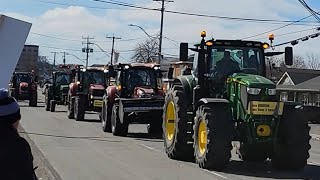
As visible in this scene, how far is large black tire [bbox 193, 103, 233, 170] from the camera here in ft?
39.2

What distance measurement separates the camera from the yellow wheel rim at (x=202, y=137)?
40.9 ft

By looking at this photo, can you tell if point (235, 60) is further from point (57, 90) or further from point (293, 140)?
point (57, 90)

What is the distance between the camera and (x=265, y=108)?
40.4 ft

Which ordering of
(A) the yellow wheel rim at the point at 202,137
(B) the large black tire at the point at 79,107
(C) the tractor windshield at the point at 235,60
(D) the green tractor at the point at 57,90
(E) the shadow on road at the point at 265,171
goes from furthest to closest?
(D) the green tractor at the point at 57,90
(B) the large black tire at the point at 79,107
(C) the tractor windshield at the point at 235,60
(A) the yellow wheel rim at the point at 202,137
(E) the shadow on road at the point at 265,171

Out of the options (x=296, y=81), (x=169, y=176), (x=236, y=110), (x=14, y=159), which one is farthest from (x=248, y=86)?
(x=296, y=81)

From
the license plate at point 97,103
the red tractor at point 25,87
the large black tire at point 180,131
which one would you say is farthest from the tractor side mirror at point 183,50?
the red tractor at point 25,87

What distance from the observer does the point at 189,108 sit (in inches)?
555

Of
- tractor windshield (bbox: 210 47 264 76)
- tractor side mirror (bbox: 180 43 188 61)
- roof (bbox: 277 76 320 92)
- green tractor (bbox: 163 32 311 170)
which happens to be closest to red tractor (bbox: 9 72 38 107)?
roof (bbox: 277 76 320 92)

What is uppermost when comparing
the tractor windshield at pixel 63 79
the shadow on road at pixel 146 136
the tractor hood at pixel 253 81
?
the tractor hood at pixel 253 81

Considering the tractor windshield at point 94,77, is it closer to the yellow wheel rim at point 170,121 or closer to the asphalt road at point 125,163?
the asphalt road at point 125,163

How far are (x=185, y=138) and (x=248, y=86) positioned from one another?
7.74 ft

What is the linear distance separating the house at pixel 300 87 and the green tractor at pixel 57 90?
Answer: 2038 cm

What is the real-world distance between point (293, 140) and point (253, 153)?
1.54 meters

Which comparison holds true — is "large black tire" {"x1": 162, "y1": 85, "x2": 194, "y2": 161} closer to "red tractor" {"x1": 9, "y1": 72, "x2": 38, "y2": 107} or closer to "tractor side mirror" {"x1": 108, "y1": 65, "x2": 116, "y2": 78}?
"tractor side mirror" {"x1": 108, "y1": 65, "x2": 116, "y2": 78}
